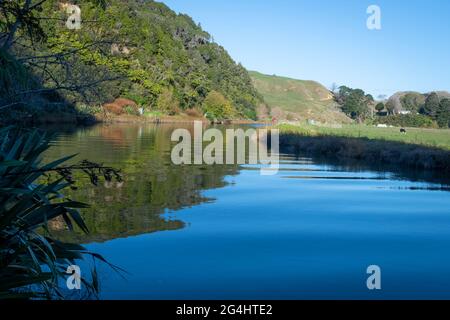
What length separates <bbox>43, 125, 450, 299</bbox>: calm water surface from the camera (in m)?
6.55

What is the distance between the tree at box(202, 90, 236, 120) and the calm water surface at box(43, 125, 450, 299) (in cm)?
10030

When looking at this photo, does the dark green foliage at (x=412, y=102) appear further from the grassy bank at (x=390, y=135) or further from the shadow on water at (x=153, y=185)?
the shadow on water at (x=153, y=185)

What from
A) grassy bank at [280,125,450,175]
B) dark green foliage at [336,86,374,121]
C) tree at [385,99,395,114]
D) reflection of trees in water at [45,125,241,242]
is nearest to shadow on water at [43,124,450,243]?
reflection of trees in water at [45,125,241,242]

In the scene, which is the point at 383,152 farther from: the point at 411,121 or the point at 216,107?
the point at 216,107

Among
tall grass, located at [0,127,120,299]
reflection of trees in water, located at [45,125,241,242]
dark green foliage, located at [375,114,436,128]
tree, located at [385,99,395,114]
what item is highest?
tree, located at [385,99,395,114]

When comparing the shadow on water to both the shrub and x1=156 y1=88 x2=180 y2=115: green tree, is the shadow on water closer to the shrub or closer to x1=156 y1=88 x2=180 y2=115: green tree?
x1=156 y1=88 x2=180 y2=115: green tree

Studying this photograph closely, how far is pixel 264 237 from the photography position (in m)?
9.34

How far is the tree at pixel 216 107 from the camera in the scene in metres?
117

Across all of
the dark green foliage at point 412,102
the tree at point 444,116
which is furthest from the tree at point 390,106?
the tree at point 444,116

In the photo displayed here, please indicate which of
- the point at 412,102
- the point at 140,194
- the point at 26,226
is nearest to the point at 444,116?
the point at 412,102

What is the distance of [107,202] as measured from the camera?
39.6 feet

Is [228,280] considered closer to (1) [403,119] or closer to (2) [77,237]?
(2) [77,237]
